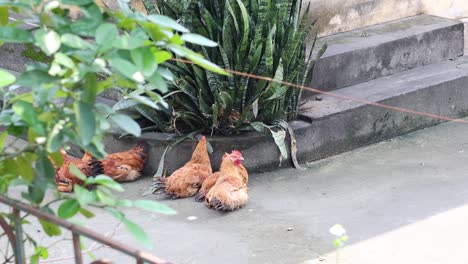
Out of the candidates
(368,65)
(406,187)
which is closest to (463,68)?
(368,65)

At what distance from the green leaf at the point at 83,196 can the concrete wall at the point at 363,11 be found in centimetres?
479

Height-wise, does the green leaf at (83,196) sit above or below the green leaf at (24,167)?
below

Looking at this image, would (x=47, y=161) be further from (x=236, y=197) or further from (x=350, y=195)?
(x=350, y=195)

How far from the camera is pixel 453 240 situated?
448 centimetres

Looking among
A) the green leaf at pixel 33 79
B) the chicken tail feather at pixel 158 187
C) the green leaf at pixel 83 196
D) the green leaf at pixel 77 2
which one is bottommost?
the chicken tail feather at pixel 158 187

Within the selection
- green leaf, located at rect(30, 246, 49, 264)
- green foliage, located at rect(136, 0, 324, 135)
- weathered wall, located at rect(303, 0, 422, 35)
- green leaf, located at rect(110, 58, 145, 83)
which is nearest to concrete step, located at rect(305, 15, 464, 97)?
weathered wall, located at rect(303, 0, 422, 35)

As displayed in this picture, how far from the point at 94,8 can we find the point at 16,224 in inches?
23.9

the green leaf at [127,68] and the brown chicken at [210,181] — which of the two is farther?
the brown chicken at [210,181]

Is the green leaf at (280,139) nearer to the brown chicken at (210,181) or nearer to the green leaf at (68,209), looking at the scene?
the brown chicken at (210,181)

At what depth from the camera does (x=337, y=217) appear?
482cm

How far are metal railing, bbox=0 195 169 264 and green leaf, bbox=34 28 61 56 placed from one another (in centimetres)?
43

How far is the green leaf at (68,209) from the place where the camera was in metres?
2.00

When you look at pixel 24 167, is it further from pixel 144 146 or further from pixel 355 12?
pixel 355 12

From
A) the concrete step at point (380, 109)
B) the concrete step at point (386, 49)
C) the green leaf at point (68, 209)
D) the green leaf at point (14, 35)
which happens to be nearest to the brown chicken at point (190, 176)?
the concrete step at point (380, 109)
